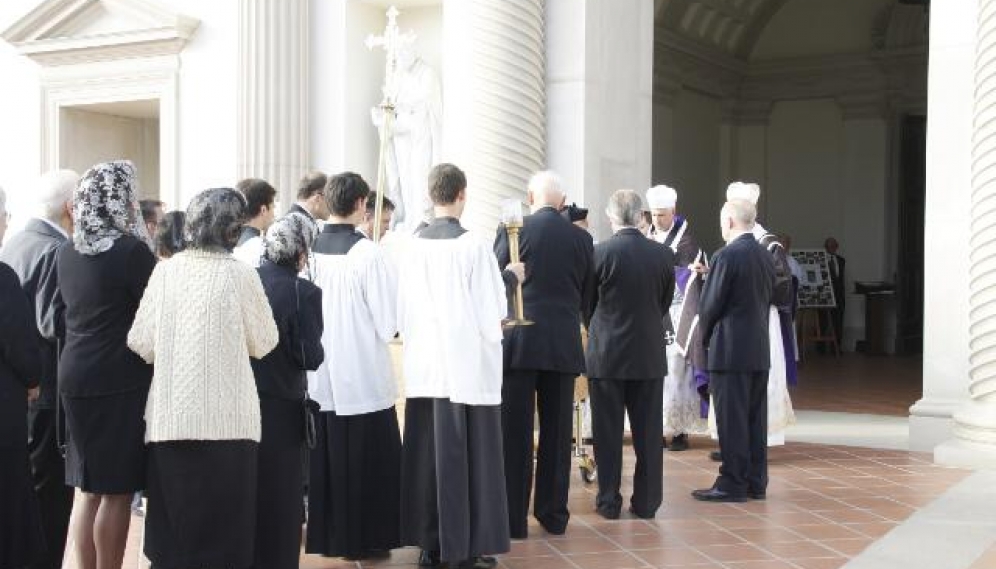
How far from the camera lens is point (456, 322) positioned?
18.0 feet

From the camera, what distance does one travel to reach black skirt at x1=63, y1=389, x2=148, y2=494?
4555 millimetres

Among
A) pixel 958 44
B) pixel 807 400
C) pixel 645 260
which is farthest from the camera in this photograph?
pixel 807 400

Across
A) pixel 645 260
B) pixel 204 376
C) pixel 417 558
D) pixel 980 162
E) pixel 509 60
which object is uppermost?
pixel 509 60

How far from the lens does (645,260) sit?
6.64 m

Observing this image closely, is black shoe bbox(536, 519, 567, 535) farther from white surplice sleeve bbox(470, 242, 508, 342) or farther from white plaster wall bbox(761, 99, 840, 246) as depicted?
white plaster wall bbox(761, 99, 840, 246)

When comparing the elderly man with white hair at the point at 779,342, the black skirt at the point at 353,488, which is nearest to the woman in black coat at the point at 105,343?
the black skirt at the point at 353,488

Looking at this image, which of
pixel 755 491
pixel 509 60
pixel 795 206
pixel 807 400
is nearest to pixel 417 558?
pixel 755 491

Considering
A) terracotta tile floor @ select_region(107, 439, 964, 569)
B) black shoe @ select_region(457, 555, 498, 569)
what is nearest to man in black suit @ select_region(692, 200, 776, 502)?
terracotta tile floor @ select_region(107, 439, 964, 569)

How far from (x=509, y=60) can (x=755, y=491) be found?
387 cm

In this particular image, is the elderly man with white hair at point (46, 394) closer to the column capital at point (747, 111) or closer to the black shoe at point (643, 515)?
the black shoe at point (643, 515)

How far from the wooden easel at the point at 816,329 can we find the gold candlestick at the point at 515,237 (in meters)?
12.3

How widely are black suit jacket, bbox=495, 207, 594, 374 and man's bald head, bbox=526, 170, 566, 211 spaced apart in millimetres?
60

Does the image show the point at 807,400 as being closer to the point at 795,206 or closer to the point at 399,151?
the point at 399,151

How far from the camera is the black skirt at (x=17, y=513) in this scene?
4586 millimetres
